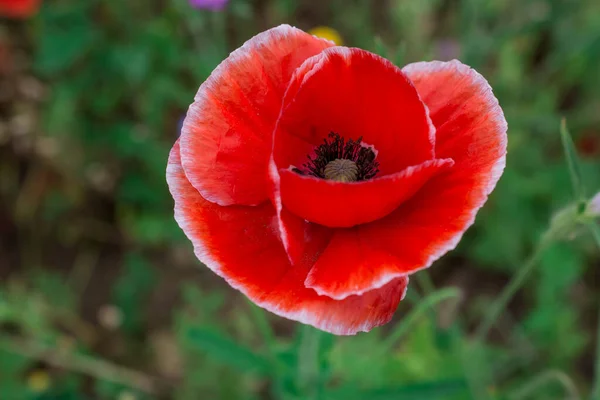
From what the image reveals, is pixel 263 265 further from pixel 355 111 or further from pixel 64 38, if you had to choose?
pixel 64 38

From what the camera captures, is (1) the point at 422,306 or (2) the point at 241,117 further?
(1) the point at 422,306

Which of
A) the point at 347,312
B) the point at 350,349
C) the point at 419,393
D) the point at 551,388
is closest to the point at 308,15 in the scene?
the point at 350,349

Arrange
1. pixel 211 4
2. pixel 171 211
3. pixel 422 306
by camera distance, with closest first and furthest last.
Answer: pixel 422 306 < pixel 211 4 < pixel 171 211

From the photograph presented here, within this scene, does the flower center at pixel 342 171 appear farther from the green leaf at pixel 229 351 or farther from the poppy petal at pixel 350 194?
the green leaf at pixel 229 351

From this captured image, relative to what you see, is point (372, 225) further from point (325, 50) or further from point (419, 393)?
point (419, 393)

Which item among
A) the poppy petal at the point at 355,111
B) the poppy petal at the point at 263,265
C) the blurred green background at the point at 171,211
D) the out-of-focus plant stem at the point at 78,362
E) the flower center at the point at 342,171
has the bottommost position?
the out-of-focus plant stem at the point at 78,362

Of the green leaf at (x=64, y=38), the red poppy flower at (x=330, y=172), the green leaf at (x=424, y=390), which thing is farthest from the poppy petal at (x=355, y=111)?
the green leaf at (x=64, y=38)

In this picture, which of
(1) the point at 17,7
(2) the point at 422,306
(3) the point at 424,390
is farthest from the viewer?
(1) the point at 17,7

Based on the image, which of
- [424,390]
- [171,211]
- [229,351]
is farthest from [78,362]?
[424,390]

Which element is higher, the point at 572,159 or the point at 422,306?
the point at 572,159
